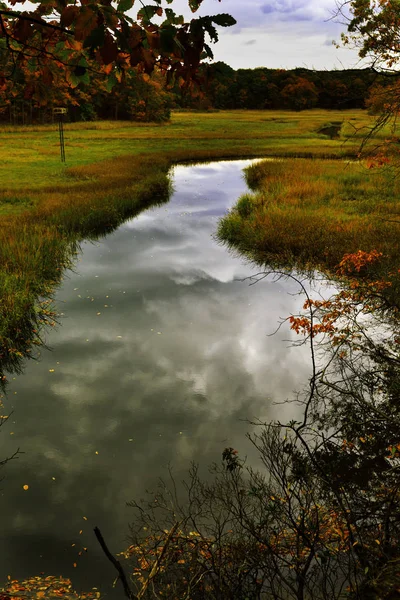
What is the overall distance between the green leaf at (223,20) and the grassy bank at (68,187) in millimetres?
5174

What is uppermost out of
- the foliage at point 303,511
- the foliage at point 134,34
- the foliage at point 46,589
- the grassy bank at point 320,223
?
the foliage at point 134,34

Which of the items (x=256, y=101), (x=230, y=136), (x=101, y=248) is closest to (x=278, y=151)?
(x=230, y=136)

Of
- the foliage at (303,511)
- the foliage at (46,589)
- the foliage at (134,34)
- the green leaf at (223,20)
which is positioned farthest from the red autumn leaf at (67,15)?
the foliage at (46,589)

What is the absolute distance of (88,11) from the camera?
2.21 metres

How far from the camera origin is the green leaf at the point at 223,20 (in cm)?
217

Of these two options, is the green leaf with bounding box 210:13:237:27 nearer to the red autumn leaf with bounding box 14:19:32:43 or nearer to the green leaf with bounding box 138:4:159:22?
the green leaf with bounding box 138:4:159:22

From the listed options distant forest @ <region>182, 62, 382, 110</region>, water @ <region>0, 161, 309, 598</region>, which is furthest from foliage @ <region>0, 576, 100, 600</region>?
distant forest @ <region>182, 62, 382, 110</region>

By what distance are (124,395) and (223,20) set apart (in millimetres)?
6356

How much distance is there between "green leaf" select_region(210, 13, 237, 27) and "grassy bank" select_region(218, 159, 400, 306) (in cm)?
787

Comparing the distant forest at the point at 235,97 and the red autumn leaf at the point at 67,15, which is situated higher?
the distant forest at the point at 235,97

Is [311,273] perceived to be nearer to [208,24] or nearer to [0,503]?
[0,503]

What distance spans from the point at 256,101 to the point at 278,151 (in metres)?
69.2

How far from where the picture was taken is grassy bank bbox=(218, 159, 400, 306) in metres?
13.1

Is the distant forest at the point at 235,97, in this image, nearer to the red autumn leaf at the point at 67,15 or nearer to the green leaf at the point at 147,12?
the green leaf at the point at 147,12
